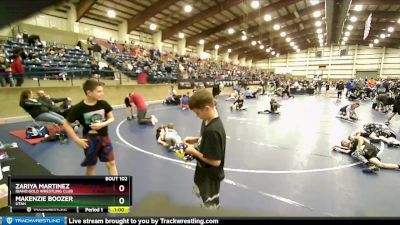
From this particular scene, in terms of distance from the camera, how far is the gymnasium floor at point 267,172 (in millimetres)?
3650

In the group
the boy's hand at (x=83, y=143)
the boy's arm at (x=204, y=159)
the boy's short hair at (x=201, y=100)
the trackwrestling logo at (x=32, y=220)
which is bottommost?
the boy's hand at (x=83, y=143)

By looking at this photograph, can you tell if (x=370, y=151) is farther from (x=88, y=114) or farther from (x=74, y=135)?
(x=74, y=135)

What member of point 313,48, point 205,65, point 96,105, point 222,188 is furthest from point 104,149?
point 313,48

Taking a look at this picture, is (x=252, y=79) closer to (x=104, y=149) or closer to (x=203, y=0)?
(x=203, y=0)

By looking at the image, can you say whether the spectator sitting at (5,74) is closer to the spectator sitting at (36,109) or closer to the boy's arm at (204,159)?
the spectator sitting at (36,109)

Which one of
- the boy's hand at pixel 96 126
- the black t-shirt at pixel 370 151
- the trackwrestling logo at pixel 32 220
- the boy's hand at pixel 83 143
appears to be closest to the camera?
the trackwrestling logo at pixel 32 220

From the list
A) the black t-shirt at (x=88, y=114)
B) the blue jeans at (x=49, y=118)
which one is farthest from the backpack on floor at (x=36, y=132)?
the black t-shirt at (x=88, y=114)

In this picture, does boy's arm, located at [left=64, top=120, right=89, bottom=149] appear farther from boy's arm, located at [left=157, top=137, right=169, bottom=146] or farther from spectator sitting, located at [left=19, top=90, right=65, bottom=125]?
spectator sitting, located at [left=19, top=90, right=65, bottom=125]

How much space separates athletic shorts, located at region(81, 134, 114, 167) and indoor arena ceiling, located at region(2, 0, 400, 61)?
16.7 metres

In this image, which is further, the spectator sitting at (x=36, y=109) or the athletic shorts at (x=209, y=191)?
the spectator sitting at (x=36, y=109)

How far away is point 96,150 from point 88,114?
532 millimetres

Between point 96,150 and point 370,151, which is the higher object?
point 96,150

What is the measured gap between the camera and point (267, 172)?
4844 mm
